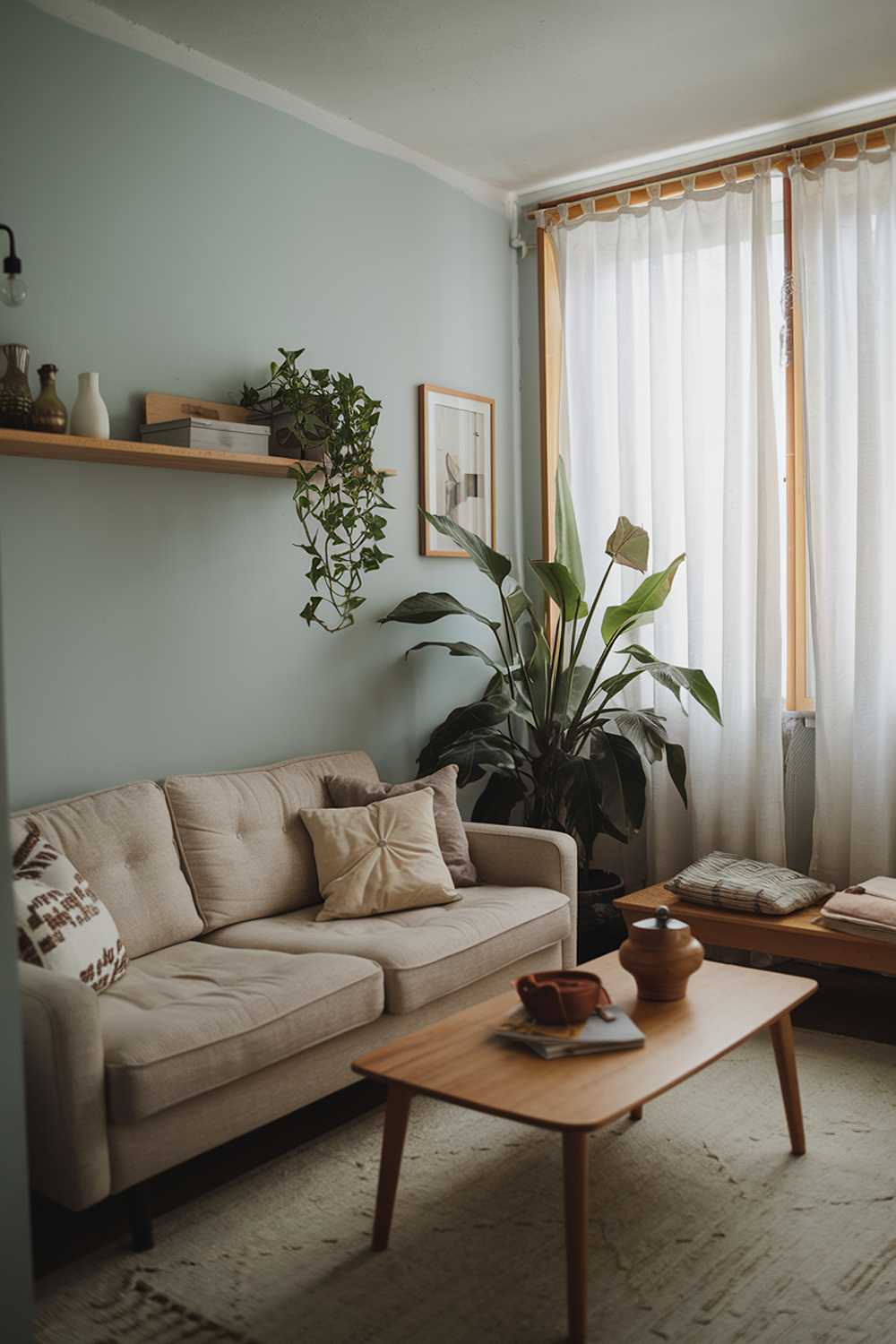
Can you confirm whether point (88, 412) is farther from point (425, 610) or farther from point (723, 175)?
point (723, 175)

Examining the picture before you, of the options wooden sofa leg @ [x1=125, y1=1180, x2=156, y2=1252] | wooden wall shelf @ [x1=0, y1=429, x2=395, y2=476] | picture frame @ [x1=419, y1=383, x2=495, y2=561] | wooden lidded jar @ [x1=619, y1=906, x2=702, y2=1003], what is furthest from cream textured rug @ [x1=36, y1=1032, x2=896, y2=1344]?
picture frame @ [x1=419, y1=383, x2=495, y2=561]

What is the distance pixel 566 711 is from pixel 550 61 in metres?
2.04

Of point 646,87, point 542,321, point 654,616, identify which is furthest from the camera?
point 542,321

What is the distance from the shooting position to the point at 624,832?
387 cm

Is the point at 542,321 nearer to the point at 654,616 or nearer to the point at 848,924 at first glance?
the point at 654,616

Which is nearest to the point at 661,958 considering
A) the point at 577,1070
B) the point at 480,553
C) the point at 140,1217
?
the point at 577,1070

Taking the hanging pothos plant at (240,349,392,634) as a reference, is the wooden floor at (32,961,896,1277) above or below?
below

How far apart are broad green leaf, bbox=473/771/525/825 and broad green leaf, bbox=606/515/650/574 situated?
2.74ft

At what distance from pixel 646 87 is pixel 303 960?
9.34ft

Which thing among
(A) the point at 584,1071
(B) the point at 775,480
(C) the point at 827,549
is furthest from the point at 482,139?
(A) the point at 584,1071

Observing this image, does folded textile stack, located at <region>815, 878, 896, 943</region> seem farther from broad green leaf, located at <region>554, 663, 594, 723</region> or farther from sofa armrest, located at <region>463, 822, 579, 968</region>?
broad green leaf, located at <region>554, 663, 594, 723</region>

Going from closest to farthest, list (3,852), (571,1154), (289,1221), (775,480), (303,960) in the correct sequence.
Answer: (3,852), (571,1154), (289,1221), (303,960), (775,480)

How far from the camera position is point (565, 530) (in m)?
4.29

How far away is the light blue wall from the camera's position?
306 cm
